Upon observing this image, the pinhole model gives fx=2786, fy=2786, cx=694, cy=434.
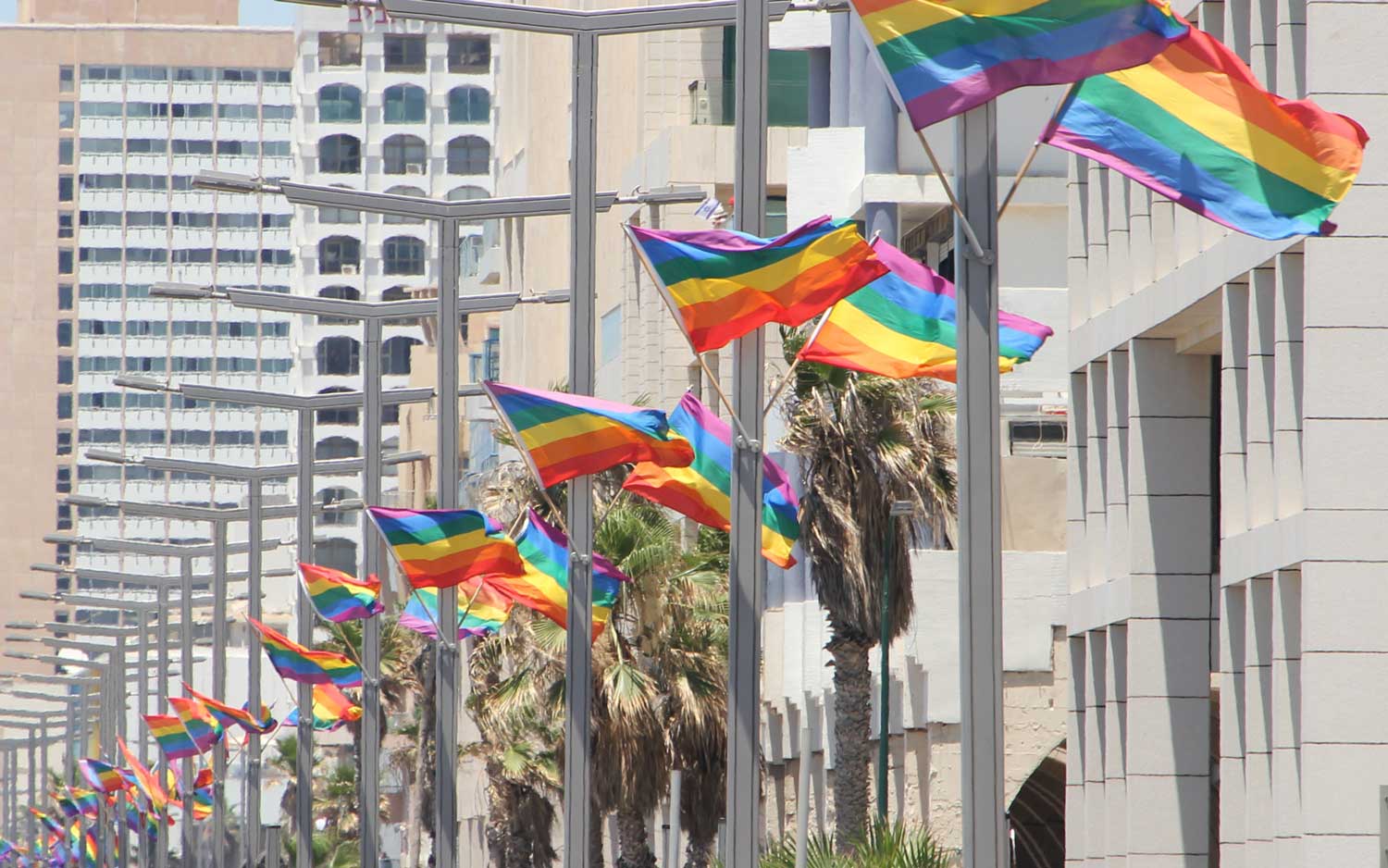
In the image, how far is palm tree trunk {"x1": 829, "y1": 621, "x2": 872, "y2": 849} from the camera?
38.3 meters

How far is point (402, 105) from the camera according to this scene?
596 ft

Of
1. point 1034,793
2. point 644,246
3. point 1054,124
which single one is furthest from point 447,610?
point 1034,793

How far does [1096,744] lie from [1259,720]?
6156 mm

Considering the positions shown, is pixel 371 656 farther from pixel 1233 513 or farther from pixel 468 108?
pixel 468 108

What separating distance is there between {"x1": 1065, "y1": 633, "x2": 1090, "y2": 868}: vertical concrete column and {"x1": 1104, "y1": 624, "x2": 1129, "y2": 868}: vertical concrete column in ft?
3.66

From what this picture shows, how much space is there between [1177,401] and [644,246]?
418 inches

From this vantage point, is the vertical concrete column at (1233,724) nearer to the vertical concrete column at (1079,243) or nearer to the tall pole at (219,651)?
the vertical concrete column at (1079,243)

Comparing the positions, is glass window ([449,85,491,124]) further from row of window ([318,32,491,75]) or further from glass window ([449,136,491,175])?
row of window ([318,32,491,75])

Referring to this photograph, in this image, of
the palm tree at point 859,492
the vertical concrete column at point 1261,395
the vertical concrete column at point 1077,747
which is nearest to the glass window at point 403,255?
the palm tree at point 859,492

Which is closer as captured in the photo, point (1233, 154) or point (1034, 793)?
point (1233, 154)

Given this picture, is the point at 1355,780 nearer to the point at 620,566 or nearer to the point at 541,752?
the point at 620,566

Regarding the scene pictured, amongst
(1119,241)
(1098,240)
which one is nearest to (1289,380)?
(1119,241)

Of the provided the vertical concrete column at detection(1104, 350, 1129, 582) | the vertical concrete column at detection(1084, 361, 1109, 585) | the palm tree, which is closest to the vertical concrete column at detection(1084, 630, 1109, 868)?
the vertical concrete column at detection(1084, 361, 1109, 585)

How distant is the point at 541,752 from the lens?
174 ft
